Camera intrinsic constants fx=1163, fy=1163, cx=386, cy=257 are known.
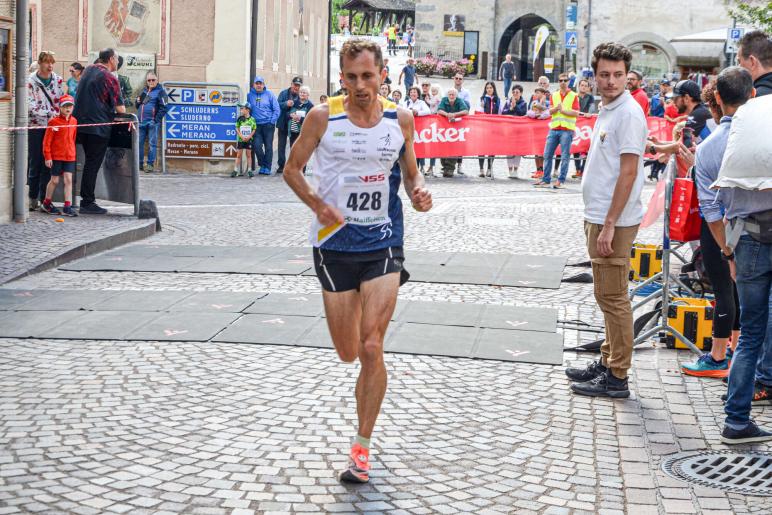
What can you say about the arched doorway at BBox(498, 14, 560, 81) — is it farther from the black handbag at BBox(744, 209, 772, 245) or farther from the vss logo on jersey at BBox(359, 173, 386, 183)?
the vss logo on jersey at BBox(359, 173, 386, 183)

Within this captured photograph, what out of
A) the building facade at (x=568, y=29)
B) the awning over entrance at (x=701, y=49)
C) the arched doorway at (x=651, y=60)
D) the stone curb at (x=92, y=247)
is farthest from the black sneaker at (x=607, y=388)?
the arched doorway at (x=651, y=60)

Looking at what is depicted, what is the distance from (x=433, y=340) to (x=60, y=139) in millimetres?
7619

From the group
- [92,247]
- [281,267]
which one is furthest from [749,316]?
[92,247]

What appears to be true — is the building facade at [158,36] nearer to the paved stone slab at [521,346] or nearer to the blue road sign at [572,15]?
the paved stone slab at [521,346]

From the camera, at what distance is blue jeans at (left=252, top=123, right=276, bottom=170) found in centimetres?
2216

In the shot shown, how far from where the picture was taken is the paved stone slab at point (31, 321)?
8102 mm

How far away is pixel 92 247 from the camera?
12.1 metres

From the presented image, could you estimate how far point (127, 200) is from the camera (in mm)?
14625

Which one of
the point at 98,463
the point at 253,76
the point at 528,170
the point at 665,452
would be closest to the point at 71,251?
the point at 98,463

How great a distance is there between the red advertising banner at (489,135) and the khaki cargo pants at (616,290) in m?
15.6

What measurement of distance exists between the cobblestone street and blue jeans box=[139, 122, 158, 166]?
14103 mm

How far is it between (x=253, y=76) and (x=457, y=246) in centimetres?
1190

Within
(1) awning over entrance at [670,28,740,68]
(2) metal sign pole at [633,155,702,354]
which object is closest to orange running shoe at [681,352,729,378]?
(2) metal sign pole at [633,155,702,354]

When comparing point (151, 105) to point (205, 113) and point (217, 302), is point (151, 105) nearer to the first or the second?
point (205, 113)
